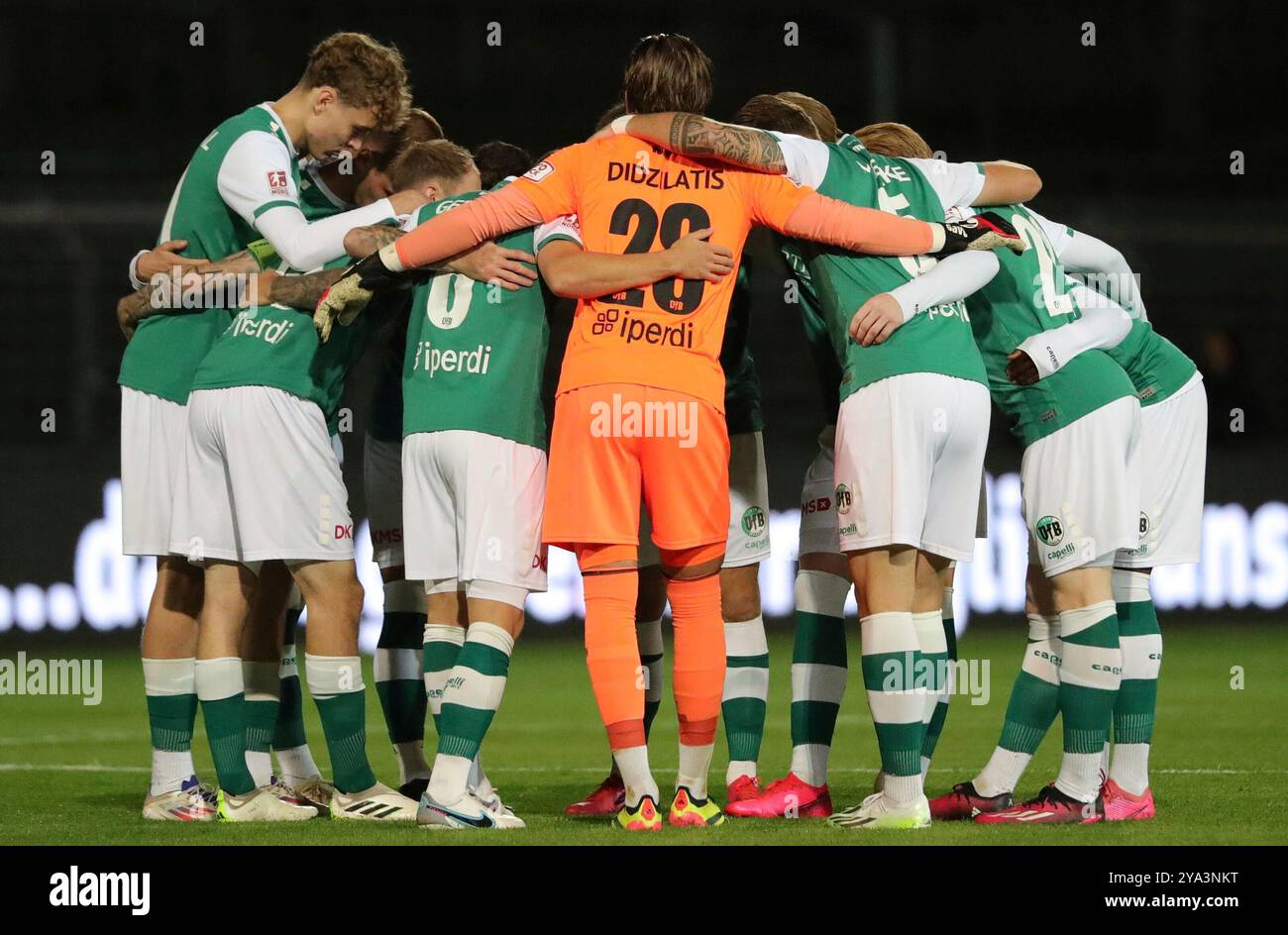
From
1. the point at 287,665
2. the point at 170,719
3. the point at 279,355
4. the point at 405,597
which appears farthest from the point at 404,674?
the point at 279,355

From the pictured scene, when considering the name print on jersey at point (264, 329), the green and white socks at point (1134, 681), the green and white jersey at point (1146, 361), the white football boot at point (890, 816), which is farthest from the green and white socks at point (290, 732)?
the green and white jersey at point (1146, 361)

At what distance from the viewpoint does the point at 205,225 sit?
600cm

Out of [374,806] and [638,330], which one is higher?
[638,330]

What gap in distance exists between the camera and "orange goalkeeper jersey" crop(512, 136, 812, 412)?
16.3ft

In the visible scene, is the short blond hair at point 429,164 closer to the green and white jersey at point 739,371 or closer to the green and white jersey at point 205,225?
the green and white jersey at point 205,225

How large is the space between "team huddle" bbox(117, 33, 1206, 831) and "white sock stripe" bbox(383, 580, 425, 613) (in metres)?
0.01

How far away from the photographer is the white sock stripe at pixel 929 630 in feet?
17.2

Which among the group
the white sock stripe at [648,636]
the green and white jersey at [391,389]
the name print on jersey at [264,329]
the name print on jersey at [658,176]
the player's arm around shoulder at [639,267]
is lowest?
the white sock stripe at [648,636]

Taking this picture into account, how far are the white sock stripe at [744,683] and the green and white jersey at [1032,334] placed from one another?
119cm

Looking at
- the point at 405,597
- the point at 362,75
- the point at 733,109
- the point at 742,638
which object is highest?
the point at 733,109

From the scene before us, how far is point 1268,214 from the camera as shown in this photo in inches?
683

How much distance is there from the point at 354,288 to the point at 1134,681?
9.40ft

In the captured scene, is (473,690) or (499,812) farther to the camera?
(499,812)

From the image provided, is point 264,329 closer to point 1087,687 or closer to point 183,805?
point 183,805
